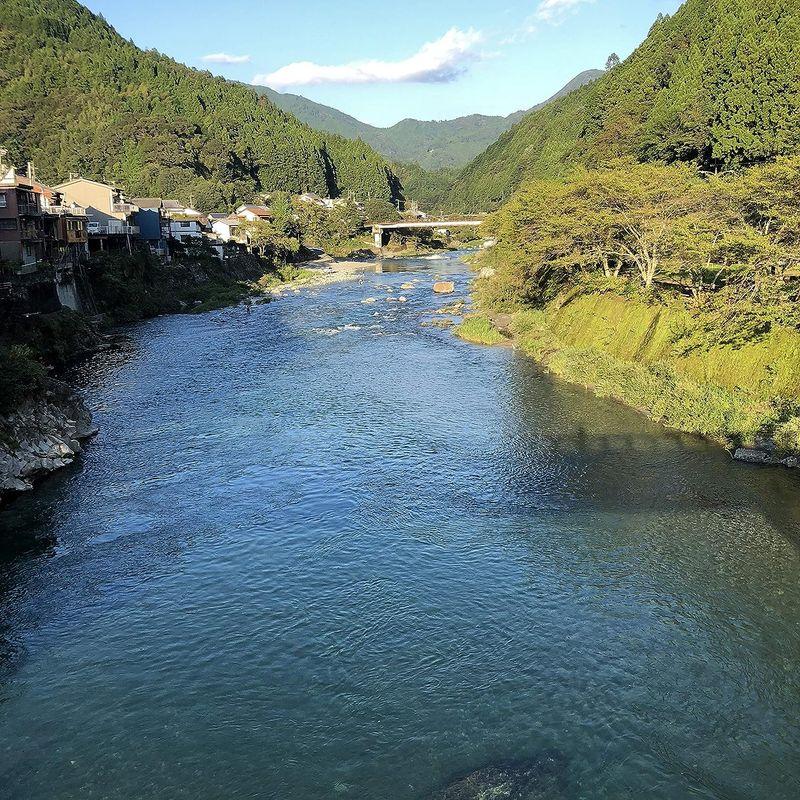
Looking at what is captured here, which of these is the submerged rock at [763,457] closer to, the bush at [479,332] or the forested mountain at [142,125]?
the bush at [479,332]

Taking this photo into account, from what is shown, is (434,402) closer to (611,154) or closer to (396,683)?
(396,683)

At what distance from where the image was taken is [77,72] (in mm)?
135375

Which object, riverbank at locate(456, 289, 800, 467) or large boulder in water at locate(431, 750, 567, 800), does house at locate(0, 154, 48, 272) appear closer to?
riverbank at locate(456, 289, 800, 467)

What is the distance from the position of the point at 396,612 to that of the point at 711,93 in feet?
184

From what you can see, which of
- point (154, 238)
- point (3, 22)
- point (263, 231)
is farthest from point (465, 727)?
point (3, 22)

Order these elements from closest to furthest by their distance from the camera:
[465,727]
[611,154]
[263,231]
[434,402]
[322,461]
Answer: [465,727]
[322,461]
[434,402]
[611,154]
[263,231]

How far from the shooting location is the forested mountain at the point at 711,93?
4909 centimetres

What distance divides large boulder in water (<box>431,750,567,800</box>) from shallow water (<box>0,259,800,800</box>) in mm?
202

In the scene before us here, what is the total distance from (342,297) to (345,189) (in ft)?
402

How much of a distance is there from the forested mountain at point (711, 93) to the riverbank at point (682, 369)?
949 inches

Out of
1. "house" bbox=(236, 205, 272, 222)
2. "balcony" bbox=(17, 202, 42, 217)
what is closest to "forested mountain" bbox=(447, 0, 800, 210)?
"balcony" bbox=(17, 202, 42, 217)

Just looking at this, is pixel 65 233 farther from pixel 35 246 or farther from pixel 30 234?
pixel 30 234

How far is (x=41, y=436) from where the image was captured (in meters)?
21.2

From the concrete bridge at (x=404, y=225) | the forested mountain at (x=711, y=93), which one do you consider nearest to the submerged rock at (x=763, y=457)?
the forested mountain at (x=711, y=93)
